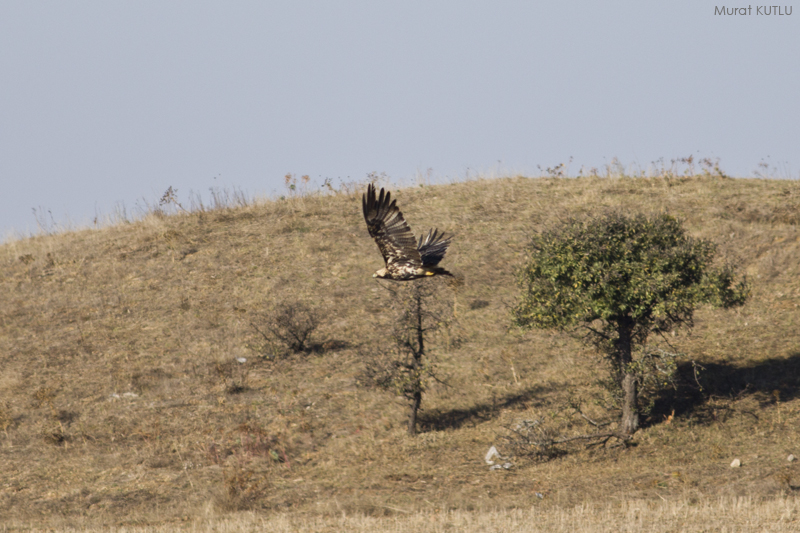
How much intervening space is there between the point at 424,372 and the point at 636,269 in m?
6.50

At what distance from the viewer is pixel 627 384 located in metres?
20.2

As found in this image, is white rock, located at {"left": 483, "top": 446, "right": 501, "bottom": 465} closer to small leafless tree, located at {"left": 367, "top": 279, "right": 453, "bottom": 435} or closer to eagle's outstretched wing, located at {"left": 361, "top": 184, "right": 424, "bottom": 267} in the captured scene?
small leafless tree, located at {"left": 367, "top": 279, "right": 453, "bottom": 435}

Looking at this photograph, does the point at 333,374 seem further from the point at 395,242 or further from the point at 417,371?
the point at 395,242

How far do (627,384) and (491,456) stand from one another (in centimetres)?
417

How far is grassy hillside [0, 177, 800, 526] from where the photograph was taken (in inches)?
716

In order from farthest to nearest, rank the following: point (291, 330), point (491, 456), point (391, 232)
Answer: point (291, 330) < point (491, 456) < point (391, 232)

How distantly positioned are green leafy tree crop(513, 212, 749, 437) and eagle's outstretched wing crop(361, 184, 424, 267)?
25.5ft

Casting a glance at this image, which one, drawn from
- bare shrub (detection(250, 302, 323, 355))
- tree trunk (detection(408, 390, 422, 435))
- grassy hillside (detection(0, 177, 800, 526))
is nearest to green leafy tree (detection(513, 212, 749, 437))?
grassy hillside (detection(0, 177, 800, 526))

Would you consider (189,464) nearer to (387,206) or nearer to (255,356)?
(255,356)

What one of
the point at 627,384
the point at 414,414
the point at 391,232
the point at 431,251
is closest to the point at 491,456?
the point at 414,414

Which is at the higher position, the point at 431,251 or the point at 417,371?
the point at 431,251

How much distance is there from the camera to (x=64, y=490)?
62.0 ft

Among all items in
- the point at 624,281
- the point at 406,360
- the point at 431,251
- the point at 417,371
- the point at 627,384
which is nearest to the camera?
the point at 431,251

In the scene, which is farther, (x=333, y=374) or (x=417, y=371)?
(x=333, y=374)
